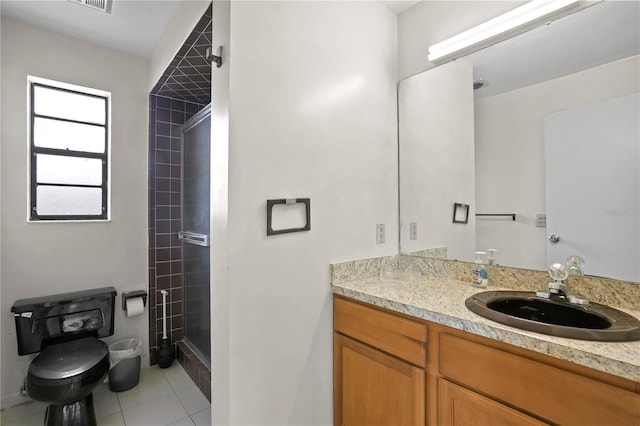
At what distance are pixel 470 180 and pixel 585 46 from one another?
74 cm

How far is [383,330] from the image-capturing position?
4.39 feet

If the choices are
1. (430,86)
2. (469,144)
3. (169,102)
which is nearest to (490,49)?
(430,86)

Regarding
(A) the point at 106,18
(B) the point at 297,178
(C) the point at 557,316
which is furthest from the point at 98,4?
(C) the point at 557,316

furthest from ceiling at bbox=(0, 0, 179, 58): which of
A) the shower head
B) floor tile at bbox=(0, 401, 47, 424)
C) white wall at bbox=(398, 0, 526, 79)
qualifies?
floor tile at bbox=(0, 401, 47, 424)

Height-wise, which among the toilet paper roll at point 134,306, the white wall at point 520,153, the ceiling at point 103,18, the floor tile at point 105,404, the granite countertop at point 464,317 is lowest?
the floor tile at point 105,404

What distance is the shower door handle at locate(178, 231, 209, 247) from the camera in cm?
205

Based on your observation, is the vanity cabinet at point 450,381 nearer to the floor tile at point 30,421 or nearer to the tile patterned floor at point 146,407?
the tile patterned floor at point 146,407

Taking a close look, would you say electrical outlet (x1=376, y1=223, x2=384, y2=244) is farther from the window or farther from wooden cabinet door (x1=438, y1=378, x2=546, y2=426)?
the window

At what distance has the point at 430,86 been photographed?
1.82m

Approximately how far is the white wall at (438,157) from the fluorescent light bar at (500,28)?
3.0 inches

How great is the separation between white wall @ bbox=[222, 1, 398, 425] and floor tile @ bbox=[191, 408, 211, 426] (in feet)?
2.59

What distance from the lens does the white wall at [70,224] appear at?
1973 millimetres

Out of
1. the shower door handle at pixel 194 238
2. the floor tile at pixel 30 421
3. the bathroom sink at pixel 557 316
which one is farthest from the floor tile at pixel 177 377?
the bathroom sink at pixel 557 316

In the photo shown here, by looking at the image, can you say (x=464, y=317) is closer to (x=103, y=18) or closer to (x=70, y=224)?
(x=70, y=224)
